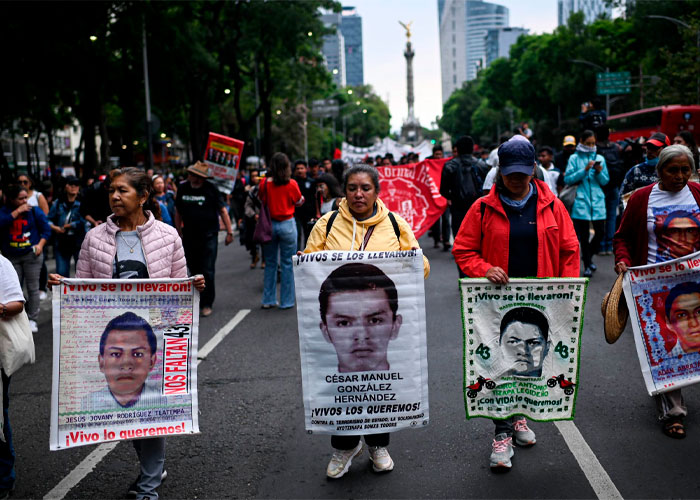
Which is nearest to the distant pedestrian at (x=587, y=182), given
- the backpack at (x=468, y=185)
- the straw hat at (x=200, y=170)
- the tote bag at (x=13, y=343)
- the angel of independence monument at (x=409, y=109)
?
the backpack at (x=468, y=185)

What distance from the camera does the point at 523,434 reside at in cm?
454

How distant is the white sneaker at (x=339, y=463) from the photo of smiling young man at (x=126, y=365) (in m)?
1.03

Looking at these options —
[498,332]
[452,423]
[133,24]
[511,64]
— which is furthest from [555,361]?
[511,64]

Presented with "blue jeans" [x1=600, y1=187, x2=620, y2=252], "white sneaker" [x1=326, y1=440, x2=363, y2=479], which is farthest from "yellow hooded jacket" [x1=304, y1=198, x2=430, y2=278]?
"blue jeans" [x1=600, y1=187, x2=620, y2=252]

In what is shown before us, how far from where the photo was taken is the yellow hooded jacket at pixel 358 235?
4.18m

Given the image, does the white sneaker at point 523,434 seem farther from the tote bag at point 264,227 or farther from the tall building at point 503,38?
the tall building at point 503,38

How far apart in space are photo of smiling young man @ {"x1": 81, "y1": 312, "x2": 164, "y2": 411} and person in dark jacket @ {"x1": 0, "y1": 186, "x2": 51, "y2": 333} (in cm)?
500

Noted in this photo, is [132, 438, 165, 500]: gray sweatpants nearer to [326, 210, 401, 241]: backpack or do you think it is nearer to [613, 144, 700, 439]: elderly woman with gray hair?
[326, 210, 401, 241]: backpack

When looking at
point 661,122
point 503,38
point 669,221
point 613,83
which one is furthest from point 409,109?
point 669,221

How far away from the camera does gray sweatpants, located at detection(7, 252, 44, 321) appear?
852 cm

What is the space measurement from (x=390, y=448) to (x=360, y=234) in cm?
141

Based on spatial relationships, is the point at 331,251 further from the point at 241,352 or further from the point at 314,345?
the point at 241,352

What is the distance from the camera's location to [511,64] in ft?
285

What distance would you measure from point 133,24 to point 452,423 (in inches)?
772
